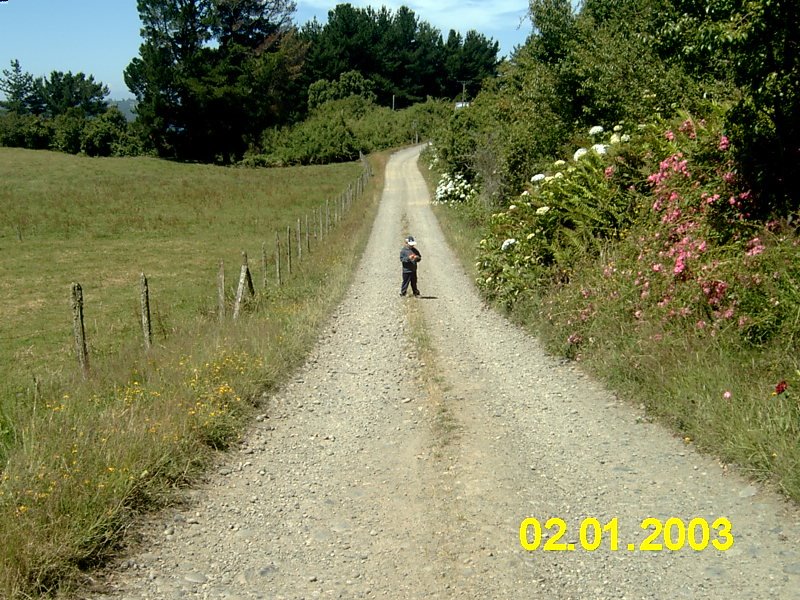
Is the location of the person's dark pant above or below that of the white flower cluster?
below

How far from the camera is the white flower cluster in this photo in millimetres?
37125

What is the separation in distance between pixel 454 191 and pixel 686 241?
2829 cm

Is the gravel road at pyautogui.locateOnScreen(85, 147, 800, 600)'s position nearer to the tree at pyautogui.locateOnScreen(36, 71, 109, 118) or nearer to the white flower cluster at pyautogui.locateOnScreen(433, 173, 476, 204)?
the white flower cluster at pyautogui.locateOnScreen(433, 173, 476, 204)

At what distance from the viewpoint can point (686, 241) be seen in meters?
10.1

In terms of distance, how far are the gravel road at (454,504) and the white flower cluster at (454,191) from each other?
27.0 meters

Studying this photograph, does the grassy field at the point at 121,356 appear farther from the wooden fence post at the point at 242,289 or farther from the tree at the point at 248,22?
the tree at the point at 248,22

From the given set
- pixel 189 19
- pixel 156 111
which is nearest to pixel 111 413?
pixel 156 111

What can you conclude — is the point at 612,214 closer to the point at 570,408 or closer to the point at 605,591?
the point at 570,408

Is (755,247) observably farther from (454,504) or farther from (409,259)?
(409,259)

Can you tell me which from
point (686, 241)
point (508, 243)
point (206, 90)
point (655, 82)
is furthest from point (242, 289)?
point (206, 90)

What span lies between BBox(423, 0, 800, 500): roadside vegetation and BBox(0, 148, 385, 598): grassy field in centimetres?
434

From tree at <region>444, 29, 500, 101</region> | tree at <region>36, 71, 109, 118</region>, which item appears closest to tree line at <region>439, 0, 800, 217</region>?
tree at <region>444, 29, 500, 101</region>

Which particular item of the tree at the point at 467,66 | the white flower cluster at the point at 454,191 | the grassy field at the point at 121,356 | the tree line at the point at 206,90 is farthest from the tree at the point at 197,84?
the tree at the point at 467,66

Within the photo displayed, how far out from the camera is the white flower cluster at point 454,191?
3712 centimetres
